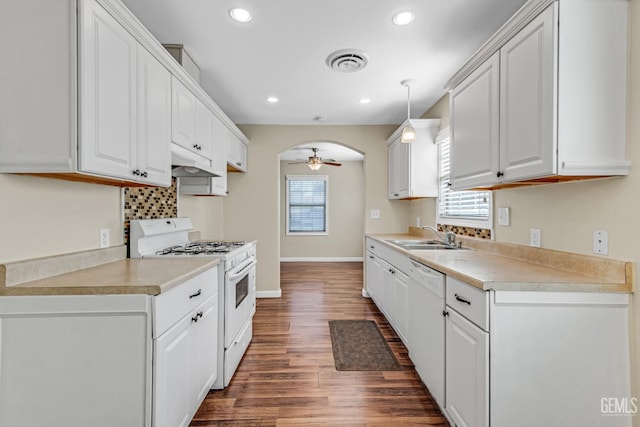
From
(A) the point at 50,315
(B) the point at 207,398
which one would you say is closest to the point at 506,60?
(A) the point at 50,315

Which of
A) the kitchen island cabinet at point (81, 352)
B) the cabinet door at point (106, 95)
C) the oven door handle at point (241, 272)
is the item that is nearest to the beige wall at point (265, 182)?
the oven door handle at point (241, 272)

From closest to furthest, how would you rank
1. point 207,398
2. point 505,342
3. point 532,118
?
point 505,342 → point 532,118 → point 207,398

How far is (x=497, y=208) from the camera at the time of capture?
2465 mm

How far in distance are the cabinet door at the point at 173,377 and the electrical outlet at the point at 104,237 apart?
786 mm

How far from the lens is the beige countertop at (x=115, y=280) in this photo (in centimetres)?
132

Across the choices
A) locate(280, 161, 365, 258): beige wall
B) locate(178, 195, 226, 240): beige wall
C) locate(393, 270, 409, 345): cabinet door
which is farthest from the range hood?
locate(280, 161, 365, 258): beige wall

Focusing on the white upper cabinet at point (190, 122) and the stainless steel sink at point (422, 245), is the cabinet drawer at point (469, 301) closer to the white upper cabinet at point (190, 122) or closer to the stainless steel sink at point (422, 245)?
the stainless steel sink at point (422, 245)

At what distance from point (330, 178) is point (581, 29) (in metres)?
6.50

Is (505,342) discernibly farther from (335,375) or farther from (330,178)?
(330,178)

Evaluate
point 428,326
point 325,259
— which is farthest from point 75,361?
point 325,259

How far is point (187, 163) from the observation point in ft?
7.89

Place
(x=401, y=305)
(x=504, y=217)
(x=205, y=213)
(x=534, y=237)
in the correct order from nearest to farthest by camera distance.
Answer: (x=534, y=237), (x=504, y=217), (x=401, y=305), (x=205, y=213)

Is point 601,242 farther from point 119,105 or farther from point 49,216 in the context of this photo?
point 49,216

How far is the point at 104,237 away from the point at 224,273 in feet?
2.56
